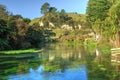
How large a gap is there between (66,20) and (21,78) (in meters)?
164

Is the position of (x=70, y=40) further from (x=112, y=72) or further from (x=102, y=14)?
(x=112, y=72)

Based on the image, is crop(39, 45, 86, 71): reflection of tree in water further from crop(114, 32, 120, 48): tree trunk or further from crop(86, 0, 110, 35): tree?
crop(86, 0, 110, 35): tree

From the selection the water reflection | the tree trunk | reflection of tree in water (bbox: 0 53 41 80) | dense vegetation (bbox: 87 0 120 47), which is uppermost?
dense vegetation (bbox: 87 0 120 47)

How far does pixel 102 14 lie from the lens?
78.2 metres

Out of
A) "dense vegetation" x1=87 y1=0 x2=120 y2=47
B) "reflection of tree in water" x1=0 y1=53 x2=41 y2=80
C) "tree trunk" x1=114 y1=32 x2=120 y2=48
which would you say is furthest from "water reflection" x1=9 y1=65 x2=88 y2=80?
"tree trunk" x1=114 y1=32 x2=120 y2=48

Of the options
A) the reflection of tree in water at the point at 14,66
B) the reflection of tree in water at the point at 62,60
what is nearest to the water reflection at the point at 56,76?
the reflection of tree in water at the point at 14,66

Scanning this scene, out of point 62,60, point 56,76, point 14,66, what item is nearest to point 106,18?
point 62,60

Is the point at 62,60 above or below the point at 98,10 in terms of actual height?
below

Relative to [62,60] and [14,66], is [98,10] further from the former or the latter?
[14,66]

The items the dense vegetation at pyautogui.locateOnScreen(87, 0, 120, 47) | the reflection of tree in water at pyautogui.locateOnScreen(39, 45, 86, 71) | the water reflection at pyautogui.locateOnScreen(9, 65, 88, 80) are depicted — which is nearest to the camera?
the water reflection at pyautogui.locateOnScreen(9, 65, 88, 80)

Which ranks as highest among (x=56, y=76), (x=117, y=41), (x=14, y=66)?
(x=117, y=41)

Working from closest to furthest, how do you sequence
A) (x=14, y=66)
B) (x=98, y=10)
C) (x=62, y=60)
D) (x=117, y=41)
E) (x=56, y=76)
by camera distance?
1. (x=56, y=76)
2. (x=14, y=66)
3. (x=62, y=60)
4. (x=117, y=41)
5. (x=98, y=10)

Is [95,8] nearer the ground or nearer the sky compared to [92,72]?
nearer the sky

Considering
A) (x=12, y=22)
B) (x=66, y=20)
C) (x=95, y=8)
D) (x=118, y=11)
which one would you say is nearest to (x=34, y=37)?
(x=12, y=22)
